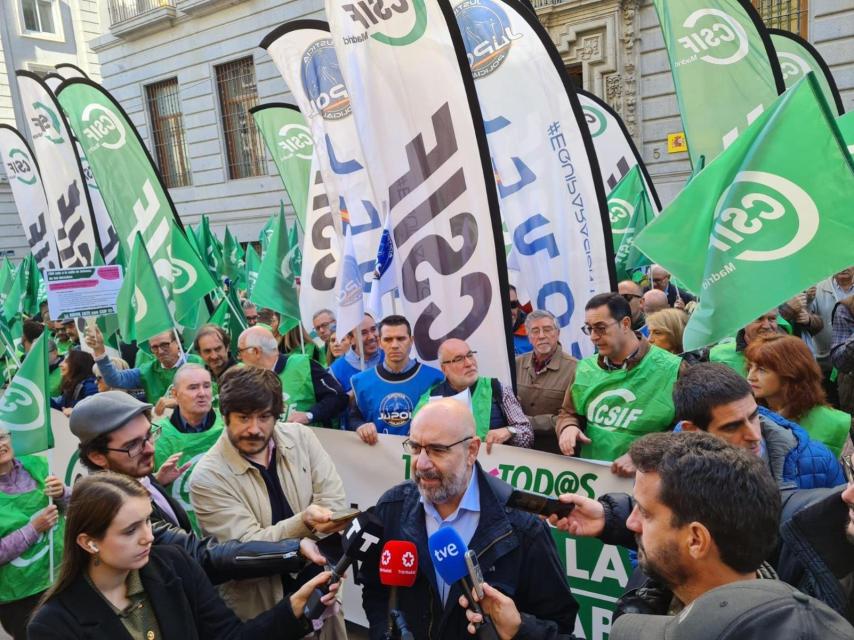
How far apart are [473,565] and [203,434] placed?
7.81 ft

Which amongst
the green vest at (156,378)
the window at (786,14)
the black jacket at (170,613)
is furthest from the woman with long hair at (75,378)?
the window at (786,14)

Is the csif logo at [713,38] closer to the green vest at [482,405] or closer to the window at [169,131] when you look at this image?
the green vest at [482,405]

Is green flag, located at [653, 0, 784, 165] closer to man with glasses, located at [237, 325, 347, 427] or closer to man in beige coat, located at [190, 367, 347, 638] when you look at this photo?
man with glasses, located at [237, 325, 347, 427]

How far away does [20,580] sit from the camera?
3326 mm

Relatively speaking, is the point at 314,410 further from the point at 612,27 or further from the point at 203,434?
the point at 612,27

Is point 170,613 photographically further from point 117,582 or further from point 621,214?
point 621,214

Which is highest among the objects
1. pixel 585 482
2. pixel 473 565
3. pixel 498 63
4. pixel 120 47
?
pixel 120 47

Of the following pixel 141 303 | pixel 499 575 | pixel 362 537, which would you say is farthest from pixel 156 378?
pixel 499 575

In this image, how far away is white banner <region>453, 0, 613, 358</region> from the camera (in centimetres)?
525

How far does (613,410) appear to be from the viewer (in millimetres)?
3703

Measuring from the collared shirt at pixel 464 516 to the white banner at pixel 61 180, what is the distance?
24.2ft

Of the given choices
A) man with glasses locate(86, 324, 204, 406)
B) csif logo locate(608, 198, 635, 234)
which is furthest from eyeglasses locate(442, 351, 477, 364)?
csif logo locate(608, 198, 635, 234)

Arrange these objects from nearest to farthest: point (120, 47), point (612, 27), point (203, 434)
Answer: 1. point (203, 434)
2. point (612, 27)
3. point (120, 47)

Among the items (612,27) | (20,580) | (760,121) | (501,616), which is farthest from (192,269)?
(612,27)
